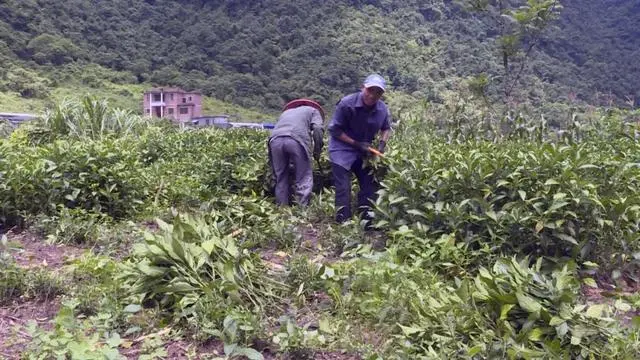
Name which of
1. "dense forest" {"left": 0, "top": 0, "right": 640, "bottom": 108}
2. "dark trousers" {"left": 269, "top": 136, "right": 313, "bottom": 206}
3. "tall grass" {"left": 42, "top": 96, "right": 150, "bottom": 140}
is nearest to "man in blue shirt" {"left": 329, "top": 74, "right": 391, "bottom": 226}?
"dark trousers" {"left": 269, "top": 136, "right": 313, "bottom": 206}

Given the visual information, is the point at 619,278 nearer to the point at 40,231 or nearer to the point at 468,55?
the point at 40,231

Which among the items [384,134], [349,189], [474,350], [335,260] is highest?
[384,134]

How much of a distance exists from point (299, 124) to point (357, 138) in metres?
0.71

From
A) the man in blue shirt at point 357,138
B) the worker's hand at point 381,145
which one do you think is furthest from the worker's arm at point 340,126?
the worker's hand at point 381,145

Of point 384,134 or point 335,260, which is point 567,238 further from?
point 384,134

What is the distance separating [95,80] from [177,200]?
37800 millimetres

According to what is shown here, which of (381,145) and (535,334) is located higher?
(381,145)

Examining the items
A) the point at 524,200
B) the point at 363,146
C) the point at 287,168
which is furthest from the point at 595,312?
the point at 287,168

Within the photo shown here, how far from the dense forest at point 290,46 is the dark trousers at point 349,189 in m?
25.7

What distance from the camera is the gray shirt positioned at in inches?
222

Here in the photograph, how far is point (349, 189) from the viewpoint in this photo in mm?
5250

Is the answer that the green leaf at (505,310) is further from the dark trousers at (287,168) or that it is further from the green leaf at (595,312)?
the dark trousers at (287,168)

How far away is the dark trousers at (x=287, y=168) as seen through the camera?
221 inches

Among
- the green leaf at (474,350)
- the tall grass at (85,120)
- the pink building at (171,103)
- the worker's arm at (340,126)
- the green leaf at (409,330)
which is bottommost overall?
the pink building at (171,103)
